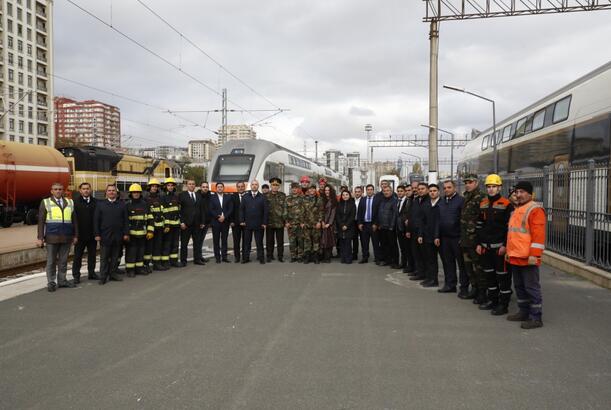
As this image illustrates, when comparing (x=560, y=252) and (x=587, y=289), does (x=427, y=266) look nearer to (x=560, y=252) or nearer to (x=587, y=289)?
(x=587, y=289)

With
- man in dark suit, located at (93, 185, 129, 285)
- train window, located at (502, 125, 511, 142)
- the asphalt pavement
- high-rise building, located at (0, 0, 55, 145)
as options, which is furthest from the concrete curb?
high-rise building, located at (0, 0, 55, 145)

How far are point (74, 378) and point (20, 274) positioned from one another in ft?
23.1

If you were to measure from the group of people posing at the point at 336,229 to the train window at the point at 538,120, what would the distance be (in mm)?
5905

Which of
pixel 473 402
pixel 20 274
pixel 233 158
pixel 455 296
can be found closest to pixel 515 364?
pixel 473 402

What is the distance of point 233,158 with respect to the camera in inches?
812

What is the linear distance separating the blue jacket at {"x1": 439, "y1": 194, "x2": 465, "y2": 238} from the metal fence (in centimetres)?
281

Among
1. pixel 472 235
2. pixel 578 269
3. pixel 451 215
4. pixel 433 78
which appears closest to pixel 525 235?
pixel 472 235

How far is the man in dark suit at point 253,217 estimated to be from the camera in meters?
11.2

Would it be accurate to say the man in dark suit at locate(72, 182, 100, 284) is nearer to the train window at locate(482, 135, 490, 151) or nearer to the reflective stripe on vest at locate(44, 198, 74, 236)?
the reflective stripe on vest at locate(44, 198, 74, 236)

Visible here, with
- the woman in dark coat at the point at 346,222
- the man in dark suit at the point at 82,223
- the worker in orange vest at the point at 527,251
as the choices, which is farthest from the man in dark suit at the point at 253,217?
the worker in orange vest at the point at 527,251

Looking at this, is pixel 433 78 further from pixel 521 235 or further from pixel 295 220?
pixel 521 235

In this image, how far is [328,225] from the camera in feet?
36.5

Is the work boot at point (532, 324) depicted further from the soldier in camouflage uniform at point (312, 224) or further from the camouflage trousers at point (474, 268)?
the soldier in camouflage uniform at point (312, 224)

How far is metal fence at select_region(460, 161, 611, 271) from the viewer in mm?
8508
